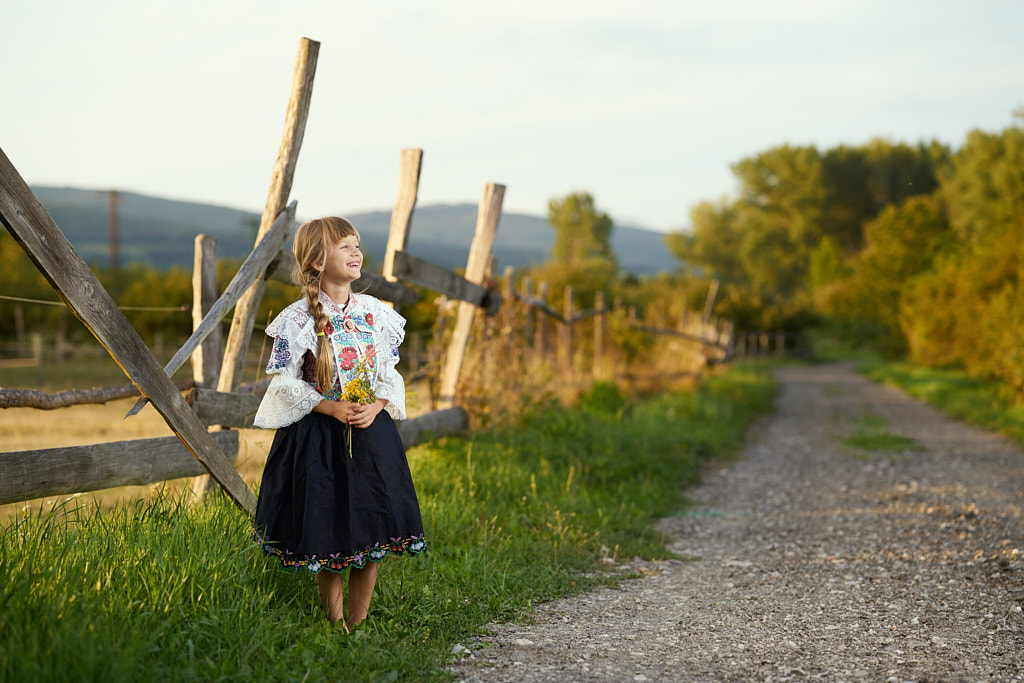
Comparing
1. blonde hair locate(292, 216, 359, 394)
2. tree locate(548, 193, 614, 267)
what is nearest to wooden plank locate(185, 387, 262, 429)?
blonde hair locate(292, 216, 359, 394)

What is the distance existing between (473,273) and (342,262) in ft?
14.6

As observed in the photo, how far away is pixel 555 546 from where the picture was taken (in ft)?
16.2

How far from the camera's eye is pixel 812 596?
4.36 meters

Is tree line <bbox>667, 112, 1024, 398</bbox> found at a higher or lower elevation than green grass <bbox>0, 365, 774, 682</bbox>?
higher

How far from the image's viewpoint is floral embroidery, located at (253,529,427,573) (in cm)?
316

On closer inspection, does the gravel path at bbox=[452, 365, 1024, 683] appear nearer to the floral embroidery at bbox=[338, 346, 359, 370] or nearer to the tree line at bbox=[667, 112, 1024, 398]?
the floral embroidery at bbox=[338, 346, 359, 370]

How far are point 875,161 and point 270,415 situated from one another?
72924mm

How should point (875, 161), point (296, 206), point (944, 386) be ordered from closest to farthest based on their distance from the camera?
point (296, 206) < point (944, 386) < point (875, 161)

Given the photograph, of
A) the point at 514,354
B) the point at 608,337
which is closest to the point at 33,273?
the point at 608,337

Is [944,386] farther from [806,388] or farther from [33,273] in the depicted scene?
[33,273]

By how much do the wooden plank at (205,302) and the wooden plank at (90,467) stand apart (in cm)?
61

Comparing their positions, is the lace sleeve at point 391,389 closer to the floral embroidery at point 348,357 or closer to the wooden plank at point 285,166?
the floral embroidery at point 348,357

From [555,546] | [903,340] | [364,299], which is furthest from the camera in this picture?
[903,340]

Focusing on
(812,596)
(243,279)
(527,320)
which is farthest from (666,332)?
(243,279)
